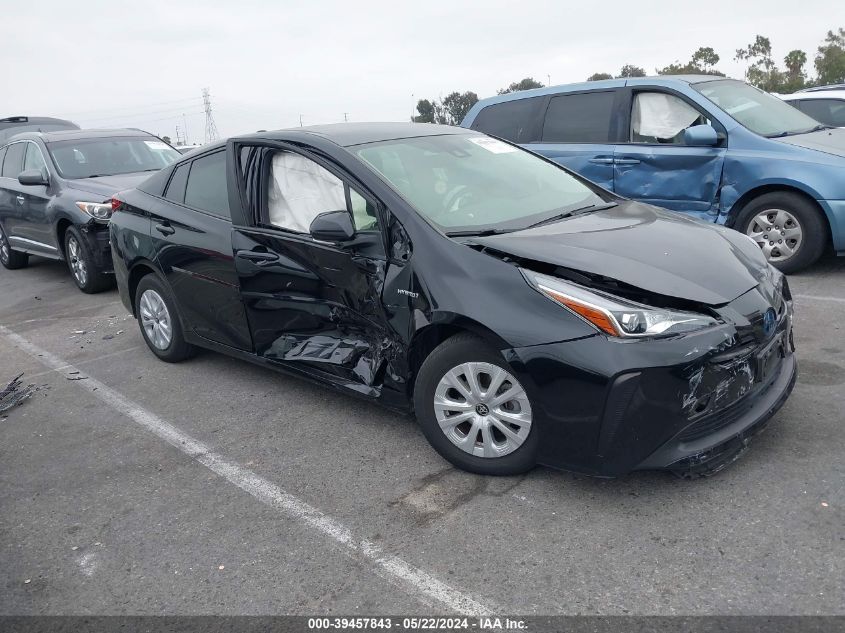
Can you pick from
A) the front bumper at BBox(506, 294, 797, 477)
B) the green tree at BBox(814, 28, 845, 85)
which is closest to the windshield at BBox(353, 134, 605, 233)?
the front bumper at BBox(506, 294, 797, 477)

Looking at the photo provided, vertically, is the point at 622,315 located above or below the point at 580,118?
below

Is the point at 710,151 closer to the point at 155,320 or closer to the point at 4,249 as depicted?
the point at 155,320

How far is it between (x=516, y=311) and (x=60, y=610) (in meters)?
2.07

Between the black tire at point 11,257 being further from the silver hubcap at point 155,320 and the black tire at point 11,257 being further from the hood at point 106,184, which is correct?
the silver hubcap at point 155,320

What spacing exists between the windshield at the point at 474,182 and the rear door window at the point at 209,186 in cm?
108

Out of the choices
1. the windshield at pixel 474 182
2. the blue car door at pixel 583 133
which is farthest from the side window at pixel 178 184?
the blue car door at pixel 583 133

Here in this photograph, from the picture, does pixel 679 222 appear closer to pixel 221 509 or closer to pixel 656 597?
pixel 656 597

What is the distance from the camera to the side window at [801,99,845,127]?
983 cm

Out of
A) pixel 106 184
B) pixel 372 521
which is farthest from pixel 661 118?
pixel 106 184

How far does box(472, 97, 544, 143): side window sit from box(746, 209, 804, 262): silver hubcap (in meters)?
2.38

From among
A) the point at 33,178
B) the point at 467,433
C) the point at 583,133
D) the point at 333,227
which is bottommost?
the point at 467,433

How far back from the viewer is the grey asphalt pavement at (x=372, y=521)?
268 cm

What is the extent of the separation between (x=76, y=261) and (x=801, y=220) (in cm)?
709

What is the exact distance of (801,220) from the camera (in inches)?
Result: 244
